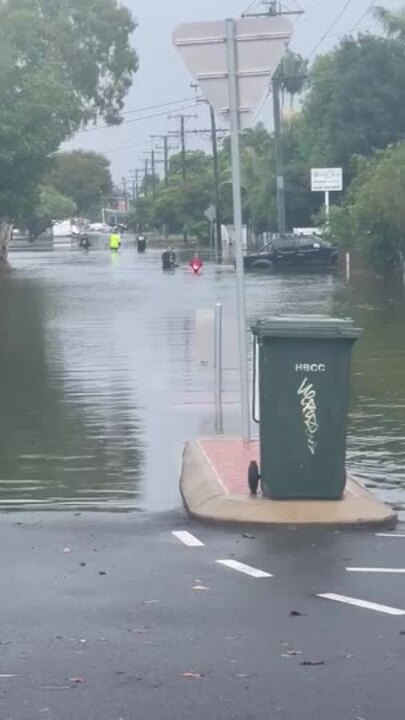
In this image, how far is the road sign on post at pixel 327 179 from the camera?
73.9 meters

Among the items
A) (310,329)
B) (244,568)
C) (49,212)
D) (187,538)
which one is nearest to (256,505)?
(187,538)

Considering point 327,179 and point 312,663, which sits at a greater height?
point 327,179

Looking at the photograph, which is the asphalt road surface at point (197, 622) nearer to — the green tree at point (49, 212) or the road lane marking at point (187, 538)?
the road lane marking at point (187, 538)

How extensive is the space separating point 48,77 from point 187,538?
204 feet

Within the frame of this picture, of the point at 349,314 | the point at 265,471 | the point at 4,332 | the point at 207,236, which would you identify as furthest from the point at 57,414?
the point at 207,236

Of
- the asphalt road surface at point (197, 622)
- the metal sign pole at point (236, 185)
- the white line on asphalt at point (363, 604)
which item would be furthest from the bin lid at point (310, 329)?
the white line on asphalt at point (363, 604)

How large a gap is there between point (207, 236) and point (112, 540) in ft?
322

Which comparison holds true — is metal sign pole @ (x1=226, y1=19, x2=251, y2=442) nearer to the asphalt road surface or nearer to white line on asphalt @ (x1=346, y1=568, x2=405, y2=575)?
the asphalt road surface

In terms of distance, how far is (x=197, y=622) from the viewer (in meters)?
7.46

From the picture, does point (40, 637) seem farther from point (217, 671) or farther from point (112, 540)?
point (112, 540)

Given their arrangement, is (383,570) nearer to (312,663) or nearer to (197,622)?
(197,622)

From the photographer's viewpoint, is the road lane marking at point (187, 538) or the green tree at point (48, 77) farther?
the green tree at point (48, 77)

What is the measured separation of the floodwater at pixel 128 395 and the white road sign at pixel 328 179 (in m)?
35.7

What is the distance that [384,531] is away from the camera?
1000cm
